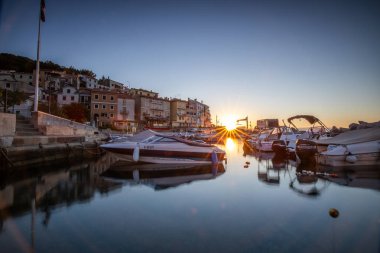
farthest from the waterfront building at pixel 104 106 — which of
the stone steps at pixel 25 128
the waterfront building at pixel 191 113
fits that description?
the stone steps at pixel 25 128

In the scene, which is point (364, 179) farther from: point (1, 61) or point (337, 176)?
point (1, 61)

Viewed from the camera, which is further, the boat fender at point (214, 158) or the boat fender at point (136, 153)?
the boat fender at point (214, 158)

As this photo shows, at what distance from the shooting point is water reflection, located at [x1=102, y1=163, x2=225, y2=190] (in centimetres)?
1043

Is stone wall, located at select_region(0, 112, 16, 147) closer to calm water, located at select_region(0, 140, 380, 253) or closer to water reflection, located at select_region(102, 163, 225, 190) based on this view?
calm water, located at select_region(0, 140, 380, 253)

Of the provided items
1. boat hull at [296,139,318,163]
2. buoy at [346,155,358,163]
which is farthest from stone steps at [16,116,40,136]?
buoy at [346,155,358,163]

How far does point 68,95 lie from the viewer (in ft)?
178

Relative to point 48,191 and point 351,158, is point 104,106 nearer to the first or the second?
point 48,191

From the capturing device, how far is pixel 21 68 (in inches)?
2729

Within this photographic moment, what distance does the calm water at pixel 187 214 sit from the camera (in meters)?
4.65

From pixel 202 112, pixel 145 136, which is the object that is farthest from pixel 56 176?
pixel 202 112

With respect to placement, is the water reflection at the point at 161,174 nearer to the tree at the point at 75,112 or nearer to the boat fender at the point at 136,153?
the boat fender at the point at 136,153

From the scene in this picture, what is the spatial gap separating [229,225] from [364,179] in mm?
8991

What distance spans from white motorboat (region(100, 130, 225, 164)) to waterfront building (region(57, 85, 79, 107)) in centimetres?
4628

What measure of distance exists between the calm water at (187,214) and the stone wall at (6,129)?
251cm
